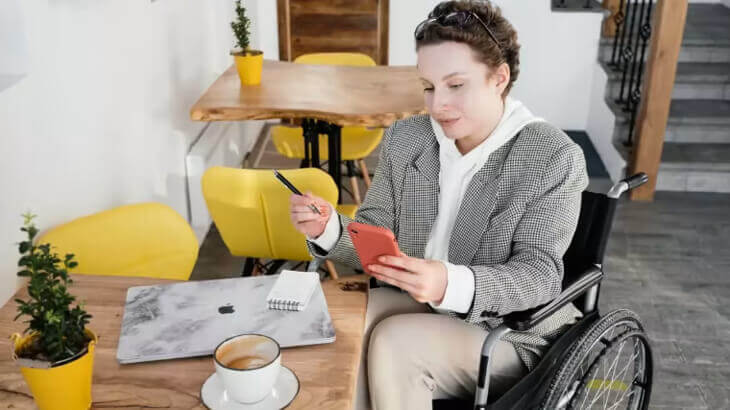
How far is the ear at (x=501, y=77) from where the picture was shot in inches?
56.2

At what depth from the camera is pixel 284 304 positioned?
123 cm

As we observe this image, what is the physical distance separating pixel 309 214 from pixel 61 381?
2.10 ft

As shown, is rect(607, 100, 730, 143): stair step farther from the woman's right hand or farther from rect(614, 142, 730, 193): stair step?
the woman's right hand

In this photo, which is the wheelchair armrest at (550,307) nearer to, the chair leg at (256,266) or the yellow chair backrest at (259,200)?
the yellow chair backrest at (259,200)

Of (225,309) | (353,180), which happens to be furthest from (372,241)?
(353,180)

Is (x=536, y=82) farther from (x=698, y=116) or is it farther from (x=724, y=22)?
(x=724, y=22)

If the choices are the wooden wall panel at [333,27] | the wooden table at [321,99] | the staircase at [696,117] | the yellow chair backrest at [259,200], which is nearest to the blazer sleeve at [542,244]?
the yellow chair backrest at [259,200]

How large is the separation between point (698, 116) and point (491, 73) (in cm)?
332

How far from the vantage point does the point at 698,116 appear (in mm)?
4211

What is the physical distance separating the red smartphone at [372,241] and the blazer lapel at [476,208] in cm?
34

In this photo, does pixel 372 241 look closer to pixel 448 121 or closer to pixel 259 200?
pixel 448 121

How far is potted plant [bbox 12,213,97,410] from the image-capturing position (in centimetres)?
92

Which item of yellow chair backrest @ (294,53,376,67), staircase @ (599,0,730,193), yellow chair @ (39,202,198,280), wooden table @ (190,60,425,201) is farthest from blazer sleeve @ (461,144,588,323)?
staircase @ (599,0,730,193)

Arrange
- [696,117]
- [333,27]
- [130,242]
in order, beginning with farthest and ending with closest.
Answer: [333,27] < [696,117] < [130,242]
